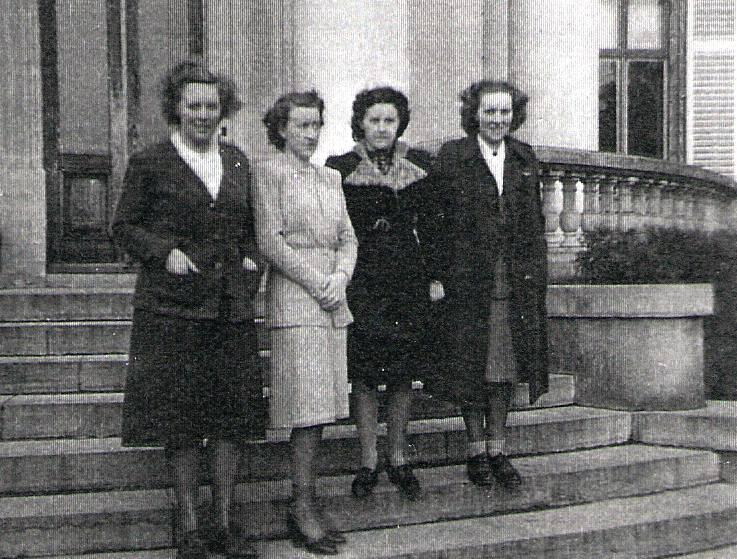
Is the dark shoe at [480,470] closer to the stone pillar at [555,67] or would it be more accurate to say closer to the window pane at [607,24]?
the stone pillar at [555,67]

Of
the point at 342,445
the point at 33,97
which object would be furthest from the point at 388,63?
the point at 342,445

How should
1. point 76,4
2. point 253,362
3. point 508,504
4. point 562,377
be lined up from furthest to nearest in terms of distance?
point 76,4 < point 562,377 < point 508,504 < point 253,362

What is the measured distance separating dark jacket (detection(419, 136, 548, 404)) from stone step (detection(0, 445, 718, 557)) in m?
0.51

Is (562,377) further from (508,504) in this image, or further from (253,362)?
(253,362)

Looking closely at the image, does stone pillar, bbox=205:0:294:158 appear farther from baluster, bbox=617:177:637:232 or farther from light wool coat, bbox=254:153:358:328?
light wool coat, bbox=254:153:358:328

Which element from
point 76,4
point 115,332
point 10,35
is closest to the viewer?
point 115,332

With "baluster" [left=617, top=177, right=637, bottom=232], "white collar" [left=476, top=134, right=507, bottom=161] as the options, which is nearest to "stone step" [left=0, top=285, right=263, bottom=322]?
"white collar" [left=476, top=134, right=507, bottom=161]

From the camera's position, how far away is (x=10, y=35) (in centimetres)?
726

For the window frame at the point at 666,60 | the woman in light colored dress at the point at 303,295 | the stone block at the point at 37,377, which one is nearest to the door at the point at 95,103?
the stone block at the point at 37,377

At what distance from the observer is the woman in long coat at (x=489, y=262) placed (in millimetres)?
4391

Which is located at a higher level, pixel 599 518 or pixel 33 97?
pixel 33 97

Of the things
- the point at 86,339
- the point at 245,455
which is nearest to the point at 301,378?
the point at 245,455

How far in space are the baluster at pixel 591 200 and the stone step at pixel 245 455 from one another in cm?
183

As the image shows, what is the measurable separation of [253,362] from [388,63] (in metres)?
3.60
